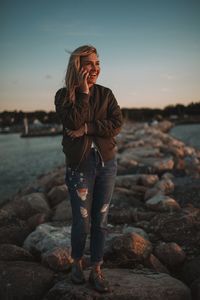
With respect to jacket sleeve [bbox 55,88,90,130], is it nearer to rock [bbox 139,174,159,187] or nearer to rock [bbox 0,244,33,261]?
rock [bbox 0,244,33,261]

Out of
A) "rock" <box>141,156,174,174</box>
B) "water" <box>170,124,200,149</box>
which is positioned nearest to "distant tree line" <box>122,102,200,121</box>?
"water" <box>170,124,200,149</box>

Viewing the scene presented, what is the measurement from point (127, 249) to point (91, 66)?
187 centimetres

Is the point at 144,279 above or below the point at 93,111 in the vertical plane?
→ below

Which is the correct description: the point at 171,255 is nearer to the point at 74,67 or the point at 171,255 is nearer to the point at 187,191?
the point at 74,67

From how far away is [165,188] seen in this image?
251 inches

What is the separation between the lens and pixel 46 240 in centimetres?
376

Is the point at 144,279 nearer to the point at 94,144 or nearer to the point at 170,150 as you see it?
the point at 94,144

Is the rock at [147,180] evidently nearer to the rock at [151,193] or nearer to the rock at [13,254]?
the rock at [151,193]

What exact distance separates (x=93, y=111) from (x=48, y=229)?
6.58 ft

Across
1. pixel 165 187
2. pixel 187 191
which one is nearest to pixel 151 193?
pixel 165 187

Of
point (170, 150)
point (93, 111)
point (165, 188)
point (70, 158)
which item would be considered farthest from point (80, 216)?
point (170, 150)

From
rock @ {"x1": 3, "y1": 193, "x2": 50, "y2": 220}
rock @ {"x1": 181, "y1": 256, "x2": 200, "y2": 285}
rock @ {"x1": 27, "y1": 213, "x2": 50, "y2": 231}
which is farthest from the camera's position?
rock @ {"x1": 3, "y1": 193, "x2": 50, "y2": 220}

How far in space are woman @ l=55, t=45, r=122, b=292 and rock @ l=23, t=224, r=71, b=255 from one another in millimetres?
906

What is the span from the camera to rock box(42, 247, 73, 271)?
10.6 ft
